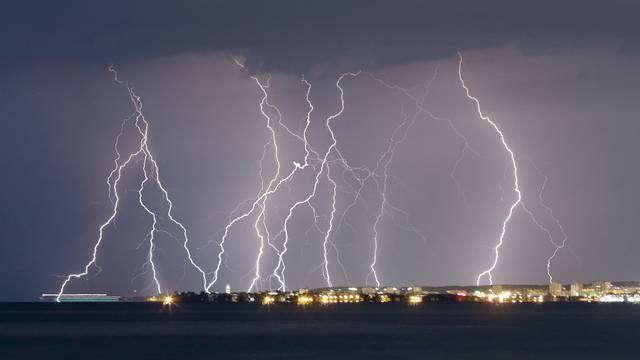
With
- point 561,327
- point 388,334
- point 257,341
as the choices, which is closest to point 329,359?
point 257,341

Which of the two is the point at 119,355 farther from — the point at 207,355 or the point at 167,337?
the point at 167,337

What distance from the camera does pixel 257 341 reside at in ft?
264

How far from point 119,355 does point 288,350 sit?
32.0 feet

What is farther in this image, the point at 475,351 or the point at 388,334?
the point at 388,334

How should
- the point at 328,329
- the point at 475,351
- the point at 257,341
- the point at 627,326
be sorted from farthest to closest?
the point at 627,326
the point at 328,329
the point at 257,341
the point at 475,351

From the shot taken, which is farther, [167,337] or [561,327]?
[561,327]

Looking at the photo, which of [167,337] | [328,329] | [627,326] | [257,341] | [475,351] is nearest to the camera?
[475,351]

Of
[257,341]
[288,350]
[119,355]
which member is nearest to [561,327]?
[257,341]

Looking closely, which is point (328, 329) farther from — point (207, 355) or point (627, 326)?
point (207, 355)

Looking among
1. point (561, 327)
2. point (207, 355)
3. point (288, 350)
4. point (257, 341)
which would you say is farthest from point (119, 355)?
point (561, 327)

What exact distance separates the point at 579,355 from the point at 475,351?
221 inches

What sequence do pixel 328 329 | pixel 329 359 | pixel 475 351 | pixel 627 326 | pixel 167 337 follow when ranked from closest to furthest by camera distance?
pixel 329 359 < pixel 475 351 < pixel 167 337 < pixel 328 329 < pixel 627 326

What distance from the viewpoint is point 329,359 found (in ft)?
207

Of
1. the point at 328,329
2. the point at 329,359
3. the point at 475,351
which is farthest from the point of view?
the point at 328,329
